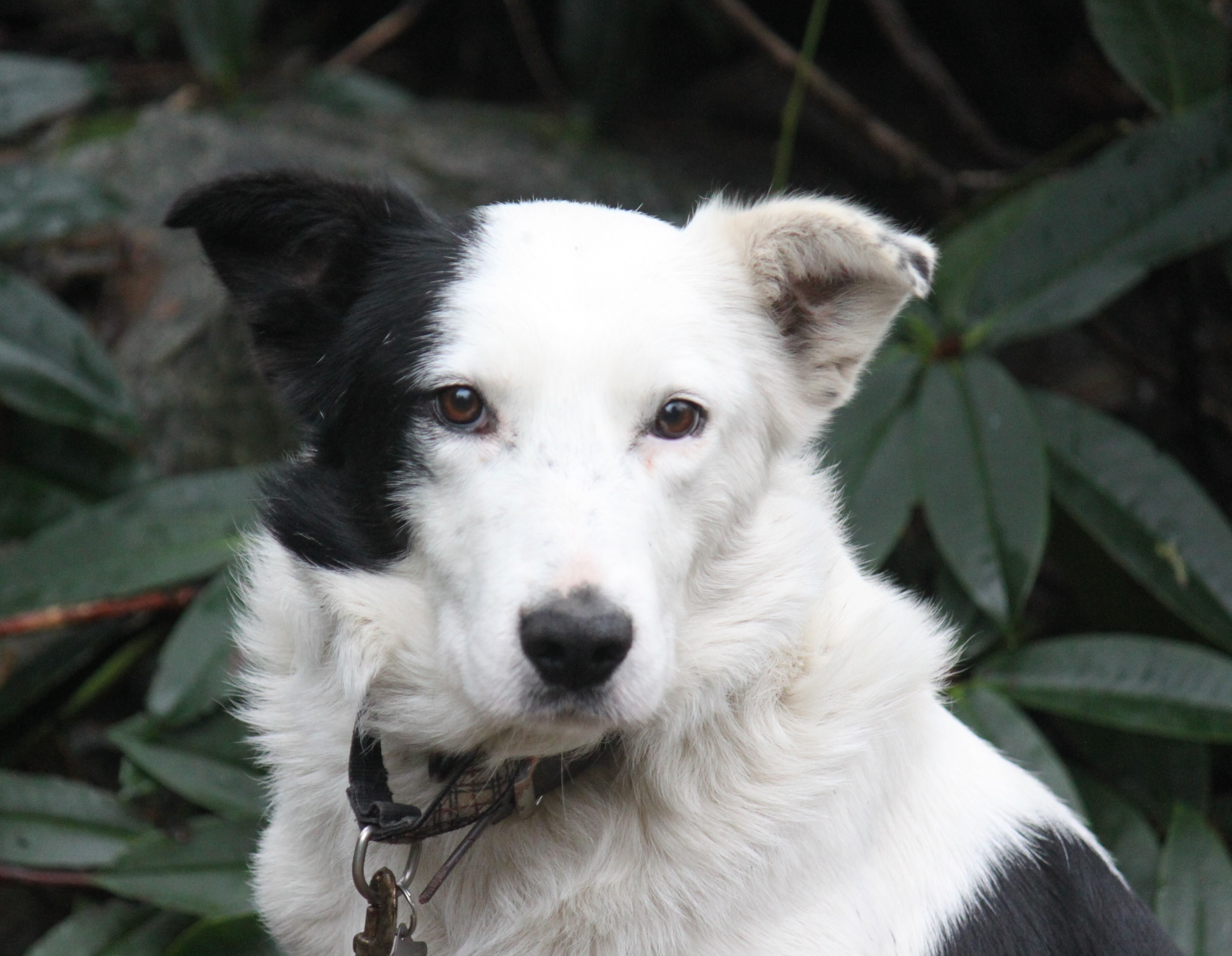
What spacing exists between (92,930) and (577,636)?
186 cm

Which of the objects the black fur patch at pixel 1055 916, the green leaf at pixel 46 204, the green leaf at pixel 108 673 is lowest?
the green leaf at pixel 108 673

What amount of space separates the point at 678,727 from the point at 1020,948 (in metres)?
0.61

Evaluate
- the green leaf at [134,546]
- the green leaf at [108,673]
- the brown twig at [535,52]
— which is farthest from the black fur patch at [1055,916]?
the brown twig at [535,52]

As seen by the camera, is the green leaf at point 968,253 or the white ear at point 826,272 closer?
the white ear at point 826,272

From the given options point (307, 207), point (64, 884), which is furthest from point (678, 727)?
point (64, 884)

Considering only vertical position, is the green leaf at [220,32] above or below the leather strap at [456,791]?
below

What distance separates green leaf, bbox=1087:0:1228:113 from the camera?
3.15 metres

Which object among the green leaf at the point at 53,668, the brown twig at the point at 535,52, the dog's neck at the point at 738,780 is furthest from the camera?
the brown twig at the point at 535,52

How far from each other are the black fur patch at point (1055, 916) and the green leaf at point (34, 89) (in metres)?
3.57

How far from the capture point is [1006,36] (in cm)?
444

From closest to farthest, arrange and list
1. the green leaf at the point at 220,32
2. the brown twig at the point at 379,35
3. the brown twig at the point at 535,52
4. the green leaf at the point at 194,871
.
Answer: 1. the green leaf at the point at 194,871
2. the green leaf at the point at 220,32
3. the brown twig at the point at 535,52
4. the brown twig at the point at 379,35

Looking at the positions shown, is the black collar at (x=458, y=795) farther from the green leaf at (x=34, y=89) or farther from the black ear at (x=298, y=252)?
the green leaf at (x=34, y=89)

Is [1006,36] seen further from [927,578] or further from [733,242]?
[733,242]

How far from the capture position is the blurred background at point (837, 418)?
2707mm
